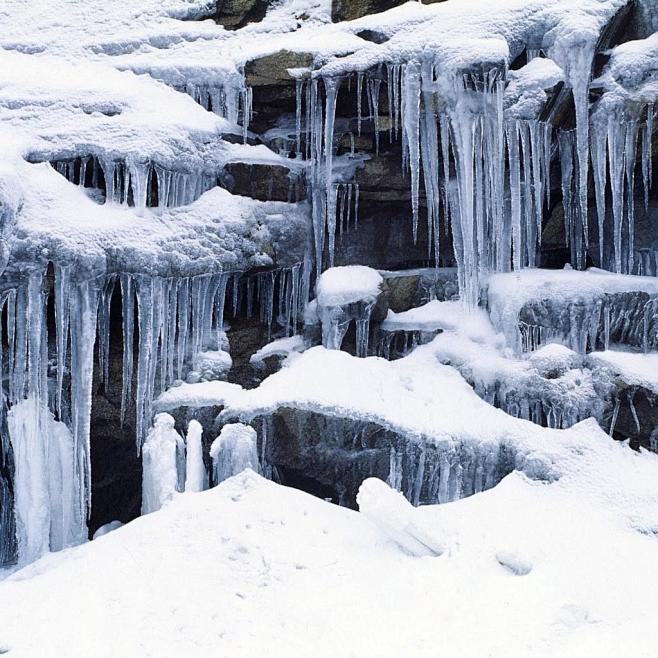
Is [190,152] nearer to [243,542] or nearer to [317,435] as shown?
[317,435]

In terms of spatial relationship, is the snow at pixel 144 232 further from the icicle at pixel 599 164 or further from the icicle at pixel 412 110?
the icicle at pixel 599 164

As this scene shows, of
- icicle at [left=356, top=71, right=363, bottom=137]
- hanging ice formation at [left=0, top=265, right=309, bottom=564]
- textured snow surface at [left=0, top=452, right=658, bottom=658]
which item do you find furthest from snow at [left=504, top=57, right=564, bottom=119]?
textured snow surface at [left=0, top=452, right=658, bottom=658]

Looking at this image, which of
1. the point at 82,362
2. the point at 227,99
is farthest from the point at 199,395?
the point at 227,99

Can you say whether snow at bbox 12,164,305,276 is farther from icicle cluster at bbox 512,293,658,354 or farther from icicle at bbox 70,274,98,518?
icicle cluster at bbox 512,293,658,354

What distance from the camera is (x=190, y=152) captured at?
1070 centimetres

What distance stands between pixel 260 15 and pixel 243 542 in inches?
393

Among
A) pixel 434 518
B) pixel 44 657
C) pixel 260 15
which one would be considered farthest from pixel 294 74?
pixel 44 657

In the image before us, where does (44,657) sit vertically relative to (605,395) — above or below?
below

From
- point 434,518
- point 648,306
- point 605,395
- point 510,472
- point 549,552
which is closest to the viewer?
point 549,552

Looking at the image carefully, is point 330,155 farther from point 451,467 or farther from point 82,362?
point 451,467

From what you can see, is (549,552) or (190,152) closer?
(549,552)

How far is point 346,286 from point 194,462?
3.31 metres

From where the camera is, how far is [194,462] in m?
8.55

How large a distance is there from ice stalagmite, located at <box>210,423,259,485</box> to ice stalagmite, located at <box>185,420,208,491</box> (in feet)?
0.54
